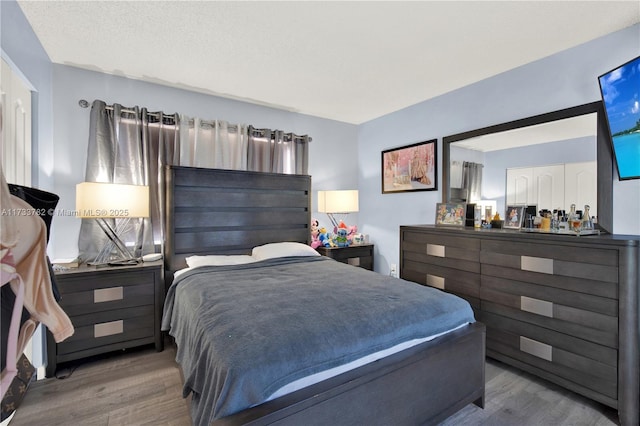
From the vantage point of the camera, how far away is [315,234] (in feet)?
12.4

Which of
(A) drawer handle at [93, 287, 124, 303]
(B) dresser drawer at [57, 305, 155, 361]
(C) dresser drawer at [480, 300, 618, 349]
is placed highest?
(A) drawer handle at [93, 287, 124, 303]

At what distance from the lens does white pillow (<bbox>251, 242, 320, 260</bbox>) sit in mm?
2806

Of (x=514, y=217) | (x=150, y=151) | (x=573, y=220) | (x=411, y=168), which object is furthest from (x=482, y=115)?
(x=150, y=151)

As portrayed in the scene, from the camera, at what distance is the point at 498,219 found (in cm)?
265

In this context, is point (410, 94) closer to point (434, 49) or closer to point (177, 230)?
point (434, 49)

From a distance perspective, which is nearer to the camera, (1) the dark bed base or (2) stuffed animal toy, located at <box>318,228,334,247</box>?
(1) the dark bed base

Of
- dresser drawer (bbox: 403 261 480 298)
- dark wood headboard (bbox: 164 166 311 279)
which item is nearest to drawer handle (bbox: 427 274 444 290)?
dresser drawer (bbox: 403 261 480 298)

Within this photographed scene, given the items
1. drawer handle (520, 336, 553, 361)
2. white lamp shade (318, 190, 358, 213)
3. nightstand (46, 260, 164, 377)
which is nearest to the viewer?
drawer handle (520, 336, 553, 361)

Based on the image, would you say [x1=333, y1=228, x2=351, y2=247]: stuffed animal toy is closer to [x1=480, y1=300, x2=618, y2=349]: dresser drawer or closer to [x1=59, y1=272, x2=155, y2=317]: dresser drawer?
[x1=480, y1=300, x2=618, y2=349]: dresser drawer

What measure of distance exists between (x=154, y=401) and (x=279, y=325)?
4.08ft

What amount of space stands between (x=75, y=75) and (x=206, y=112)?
44.1 inches

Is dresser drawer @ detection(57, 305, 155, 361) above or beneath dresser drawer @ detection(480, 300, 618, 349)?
beneath

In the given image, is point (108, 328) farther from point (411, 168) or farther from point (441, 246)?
point (411, 168)

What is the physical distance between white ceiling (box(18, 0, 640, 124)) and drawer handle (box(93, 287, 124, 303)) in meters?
1.91
